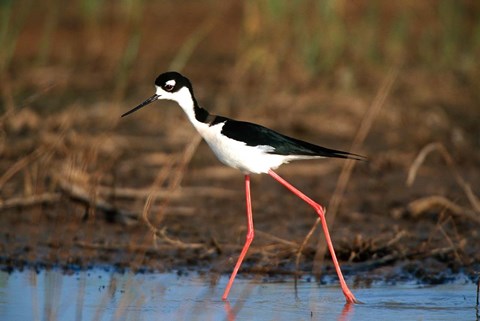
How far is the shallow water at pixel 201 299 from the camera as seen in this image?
4.82 m

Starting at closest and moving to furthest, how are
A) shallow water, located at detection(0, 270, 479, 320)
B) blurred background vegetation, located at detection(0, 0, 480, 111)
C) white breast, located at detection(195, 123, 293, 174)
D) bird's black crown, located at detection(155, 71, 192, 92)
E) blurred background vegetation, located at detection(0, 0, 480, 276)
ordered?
1. shallow water, located at detection(0, 270, 479, 320)
2. white breast, located at detection(195, 123, 293, 174)
3. bird's black crown, located at detection(155, 71, 192, 92)
4. blurred background vegetation, located at detection(0, 0, 480, 276)
5. blurred background vegetation, located at detection(0, 0, 480, 111)

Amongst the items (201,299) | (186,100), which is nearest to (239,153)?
(186,100)

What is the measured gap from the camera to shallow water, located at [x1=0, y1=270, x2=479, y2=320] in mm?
4816

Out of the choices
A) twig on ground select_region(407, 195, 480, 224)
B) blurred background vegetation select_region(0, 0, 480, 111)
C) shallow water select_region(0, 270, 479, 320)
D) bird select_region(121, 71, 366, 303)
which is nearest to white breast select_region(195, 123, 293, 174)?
bird select_region(121, 71, 366, 303)

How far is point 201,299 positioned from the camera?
17.1 feet

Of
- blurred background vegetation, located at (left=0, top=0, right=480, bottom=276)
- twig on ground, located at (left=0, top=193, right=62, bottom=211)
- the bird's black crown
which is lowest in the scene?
the bird's black crown

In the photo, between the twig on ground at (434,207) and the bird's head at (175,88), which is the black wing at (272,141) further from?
the twig on ground at (434,207)

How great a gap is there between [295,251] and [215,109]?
3294mm

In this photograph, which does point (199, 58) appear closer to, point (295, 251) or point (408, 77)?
point (408, 77)

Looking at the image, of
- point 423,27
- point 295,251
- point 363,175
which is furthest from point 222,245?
point 423,27

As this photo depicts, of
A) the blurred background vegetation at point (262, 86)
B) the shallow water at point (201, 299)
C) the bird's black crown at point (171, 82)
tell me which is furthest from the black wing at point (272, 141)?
the blurred background vegetation at point (262, 86)

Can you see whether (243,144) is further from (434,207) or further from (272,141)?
(434,207)

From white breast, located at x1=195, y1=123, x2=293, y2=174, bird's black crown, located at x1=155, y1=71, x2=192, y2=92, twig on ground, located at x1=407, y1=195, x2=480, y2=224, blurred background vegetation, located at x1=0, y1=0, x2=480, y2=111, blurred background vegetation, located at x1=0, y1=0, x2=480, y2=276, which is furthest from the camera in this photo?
blurred background vegetation, located at x1=0, y1=0, x2=480, y2=111

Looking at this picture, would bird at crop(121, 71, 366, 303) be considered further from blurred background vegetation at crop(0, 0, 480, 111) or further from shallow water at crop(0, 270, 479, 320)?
blurred background vegetation at crop(0, 0, 480, 111)
